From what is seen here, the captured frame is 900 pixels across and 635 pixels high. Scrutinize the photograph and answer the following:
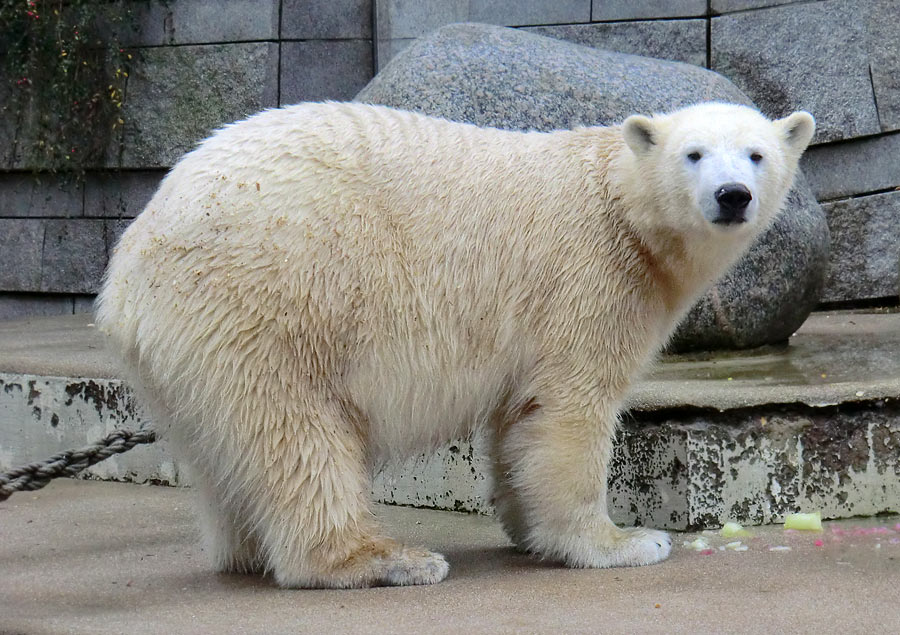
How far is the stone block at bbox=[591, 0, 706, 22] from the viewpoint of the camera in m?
6.72

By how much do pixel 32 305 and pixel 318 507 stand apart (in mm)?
5256

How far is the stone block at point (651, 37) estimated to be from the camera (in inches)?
265

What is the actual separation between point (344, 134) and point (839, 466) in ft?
5.84

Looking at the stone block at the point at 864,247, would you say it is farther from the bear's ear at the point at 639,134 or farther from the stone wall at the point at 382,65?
the bear's ear at the point at 639,134

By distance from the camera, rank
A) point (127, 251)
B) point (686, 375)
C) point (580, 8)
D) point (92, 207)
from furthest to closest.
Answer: point (92, 207) → point (580, 8) → point (686, 375) → point (127, 251)

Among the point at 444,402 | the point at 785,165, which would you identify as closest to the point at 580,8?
the point at 785,165

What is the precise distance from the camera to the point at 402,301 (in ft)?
9.82

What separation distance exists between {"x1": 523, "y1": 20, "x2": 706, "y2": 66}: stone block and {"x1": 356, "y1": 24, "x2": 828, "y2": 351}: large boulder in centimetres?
202

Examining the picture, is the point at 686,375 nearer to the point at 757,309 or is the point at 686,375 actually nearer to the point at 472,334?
the point at 757,309

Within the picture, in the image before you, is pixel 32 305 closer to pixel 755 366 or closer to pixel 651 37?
pixel 651 37

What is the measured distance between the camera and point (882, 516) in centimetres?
346

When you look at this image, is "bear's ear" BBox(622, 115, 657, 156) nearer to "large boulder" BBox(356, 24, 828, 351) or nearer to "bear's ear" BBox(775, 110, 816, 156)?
"bear's ear" BBox(775, 110, 816, 156)

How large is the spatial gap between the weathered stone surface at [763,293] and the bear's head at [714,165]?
4.60ft

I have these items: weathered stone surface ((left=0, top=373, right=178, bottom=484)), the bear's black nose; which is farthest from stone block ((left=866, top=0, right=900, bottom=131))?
weathered stone surface ((left=0, top=373, right=178, bottom=484))
